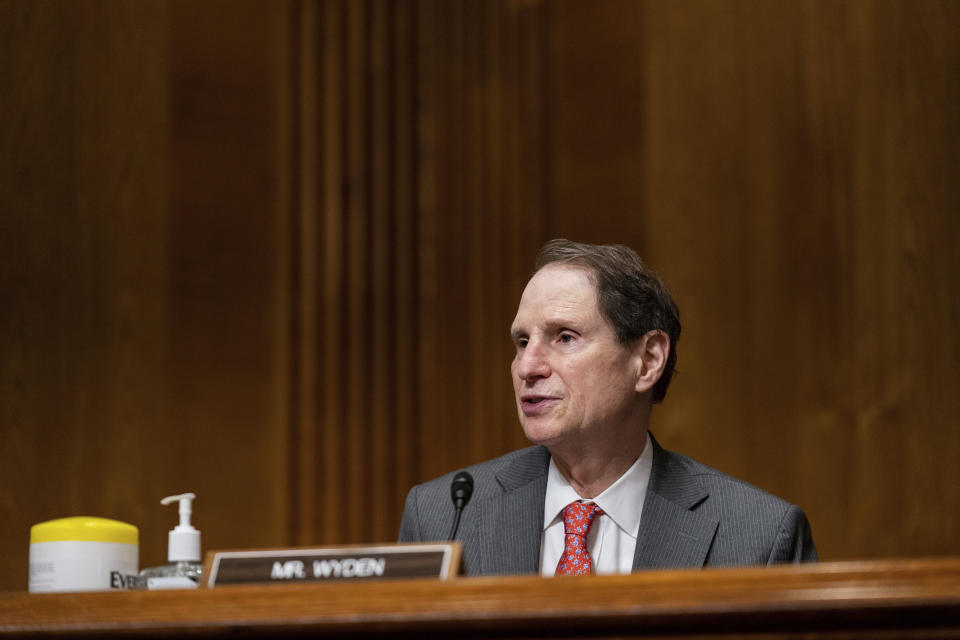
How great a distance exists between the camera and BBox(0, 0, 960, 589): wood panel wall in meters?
3.14

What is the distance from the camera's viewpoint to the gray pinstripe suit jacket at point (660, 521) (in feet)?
6.59

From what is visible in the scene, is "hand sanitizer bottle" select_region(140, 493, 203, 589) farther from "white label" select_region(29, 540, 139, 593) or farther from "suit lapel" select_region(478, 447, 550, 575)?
"suit lapel" select_region(478, 447, 550, 575)

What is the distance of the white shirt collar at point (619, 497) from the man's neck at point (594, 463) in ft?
0.05

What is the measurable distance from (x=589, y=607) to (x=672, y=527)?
3.40 feet

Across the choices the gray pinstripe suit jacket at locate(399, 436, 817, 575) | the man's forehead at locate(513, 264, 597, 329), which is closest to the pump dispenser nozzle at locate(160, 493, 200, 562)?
the gray pinstripe suit jacket at locate(399, 436, 817, 575)

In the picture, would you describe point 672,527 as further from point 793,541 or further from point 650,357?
point 650,357

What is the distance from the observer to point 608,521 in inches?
83.3

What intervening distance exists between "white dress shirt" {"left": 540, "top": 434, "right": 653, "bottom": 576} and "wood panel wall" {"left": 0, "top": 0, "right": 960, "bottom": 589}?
3.41 feet

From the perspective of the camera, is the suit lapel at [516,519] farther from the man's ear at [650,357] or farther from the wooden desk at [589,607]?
the wooden desk at [589,607]

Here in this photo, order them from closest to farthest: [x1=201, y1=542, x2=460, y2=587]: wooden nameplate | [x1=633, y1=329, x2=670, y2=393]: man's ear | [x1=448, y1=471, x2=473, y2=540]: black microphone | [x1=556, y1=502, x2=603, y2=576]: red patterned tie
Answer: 1. [x1=201, y1=542, x2=460, y2=587]: wooden nameplate
2. [x1=448, y1=471, x2=473, y2=540]: black microphone
3. [x1=556, y1=502, x2=603, y2=576]: red patterned tie
4. [x1=633, y1=329, x2=670, y2=393]: man's ear

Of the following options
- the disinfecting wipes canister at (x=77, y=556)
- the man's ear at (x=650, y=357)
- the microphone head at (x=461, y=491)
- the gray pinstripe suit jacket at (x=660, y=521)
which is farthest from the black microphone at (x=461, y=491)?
the man's ear at (x=650, y=357)

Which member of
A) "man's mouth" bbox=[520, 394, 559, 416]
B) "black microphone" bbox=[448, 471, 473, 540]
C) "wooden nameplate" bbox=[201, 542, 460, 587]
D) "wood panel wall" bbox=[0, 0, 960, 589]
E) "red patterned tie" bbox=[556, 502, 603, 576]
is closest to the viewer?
"wooden nameplate" bbox=[201, 542, 460, 587]

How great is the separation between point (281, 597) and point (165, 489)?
2148 millimetres

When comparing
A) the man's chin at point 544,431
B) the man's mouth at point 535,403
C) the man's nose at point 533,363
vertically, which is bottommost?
the man's chin at point 544,431
